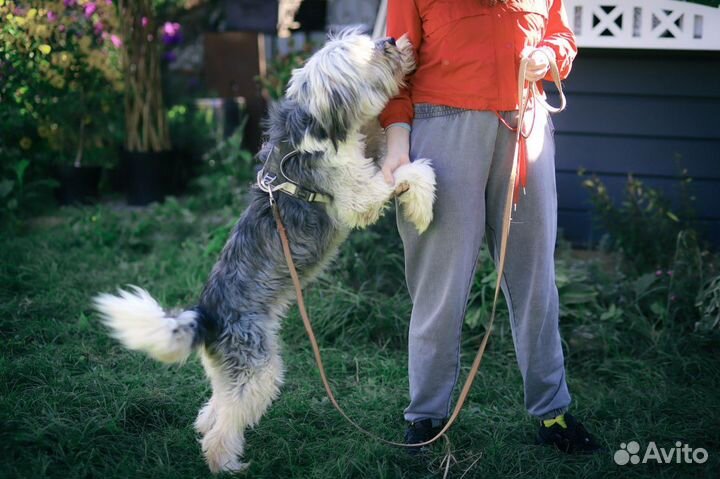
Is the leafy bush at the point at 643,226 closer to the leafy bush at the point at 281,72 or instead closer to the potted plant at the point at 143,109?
the leafy bush at the point at 281,72

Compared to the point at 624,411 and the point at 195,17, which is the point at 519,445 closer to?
the point at 624,411

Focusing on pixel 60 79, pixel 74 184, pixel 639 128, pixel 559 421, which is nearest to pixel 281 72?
pixel 60 79

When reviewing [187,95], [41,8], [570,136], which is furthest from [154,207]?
[570,136]

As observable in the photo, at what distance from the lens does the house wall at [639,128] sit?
512cm

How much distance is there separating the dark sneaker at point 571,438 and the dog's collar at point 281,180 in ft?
4.53

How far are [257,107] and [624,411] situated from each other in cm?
558

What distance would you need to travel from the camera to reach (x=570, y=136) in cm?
544

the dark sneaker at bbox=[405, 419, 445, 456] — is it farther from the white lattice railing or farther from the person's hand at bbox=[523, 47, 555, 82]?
the white lattice railing

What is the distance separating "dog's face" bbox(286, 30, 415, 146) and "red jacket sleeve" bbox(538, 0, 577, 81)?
0.54 meters

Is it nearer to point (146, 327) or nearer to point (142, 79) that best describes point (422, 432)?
point (146, 327)

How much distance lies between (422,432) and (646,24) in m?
3.25

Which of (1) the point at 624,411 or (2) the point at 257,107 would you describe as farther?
(2) the point at 257,107

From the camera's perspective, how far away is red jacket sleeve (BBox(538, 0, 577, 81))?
8.96ft

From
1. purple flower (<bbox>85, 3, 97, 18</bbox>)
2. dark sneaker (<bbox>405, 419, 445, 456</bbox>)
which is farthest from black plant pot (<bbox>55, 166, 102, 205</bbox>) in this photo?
dark sneaker (<bbox>405, 419, 445, 456</bbox>)
